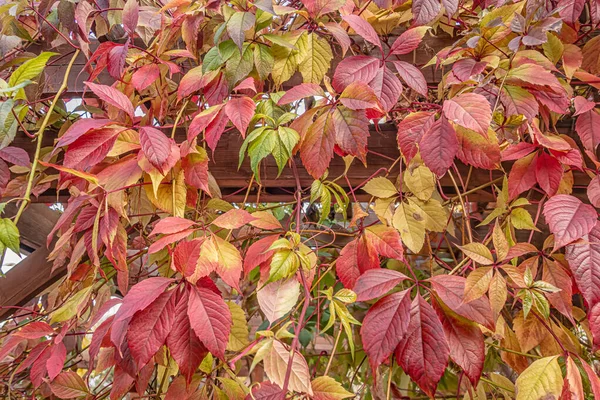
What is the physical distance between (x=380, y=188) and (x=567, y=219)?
0.27 m

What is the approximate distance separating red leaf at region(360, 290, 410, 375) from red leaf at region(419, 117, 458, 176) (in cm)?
16

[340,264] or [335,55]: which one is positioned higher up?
[335,55]

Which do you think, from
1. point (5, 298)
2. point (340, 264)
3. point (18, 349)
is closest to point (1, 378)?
point (18, 349)

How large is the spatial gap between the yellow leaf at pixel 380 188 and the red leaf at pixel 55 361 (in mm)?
533

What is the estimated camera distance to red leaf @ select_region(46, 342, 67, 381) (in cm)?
75

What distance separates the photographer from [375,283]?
615 mm

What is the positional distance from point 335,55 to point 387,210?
0.38 meters

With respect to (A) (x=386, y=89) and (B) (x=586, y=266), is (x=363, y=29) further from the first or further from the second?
(B) (x=586, y=266)

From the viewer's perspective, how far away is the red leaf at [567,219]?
2.01 ft

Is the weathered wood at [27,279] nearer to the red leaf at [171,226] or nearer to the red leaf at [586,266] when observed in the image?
the red leaf at [171,226]

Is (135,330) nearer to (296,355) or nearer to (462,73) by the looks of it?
(296,355)

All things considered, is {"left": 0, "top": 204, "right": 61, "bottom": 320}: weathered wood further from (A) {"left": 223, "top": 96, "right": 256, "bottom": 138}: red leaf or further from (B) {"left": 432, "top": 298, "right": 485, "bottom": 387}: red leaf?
(B) {"left": 432, "top": 298, "right": 485, "bottom": 387}: red leaf

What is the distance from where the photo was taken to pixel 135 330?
23.1 inches

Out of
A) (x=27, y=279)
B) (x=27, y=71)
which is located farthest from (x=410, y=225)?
(x=27, y=279)
